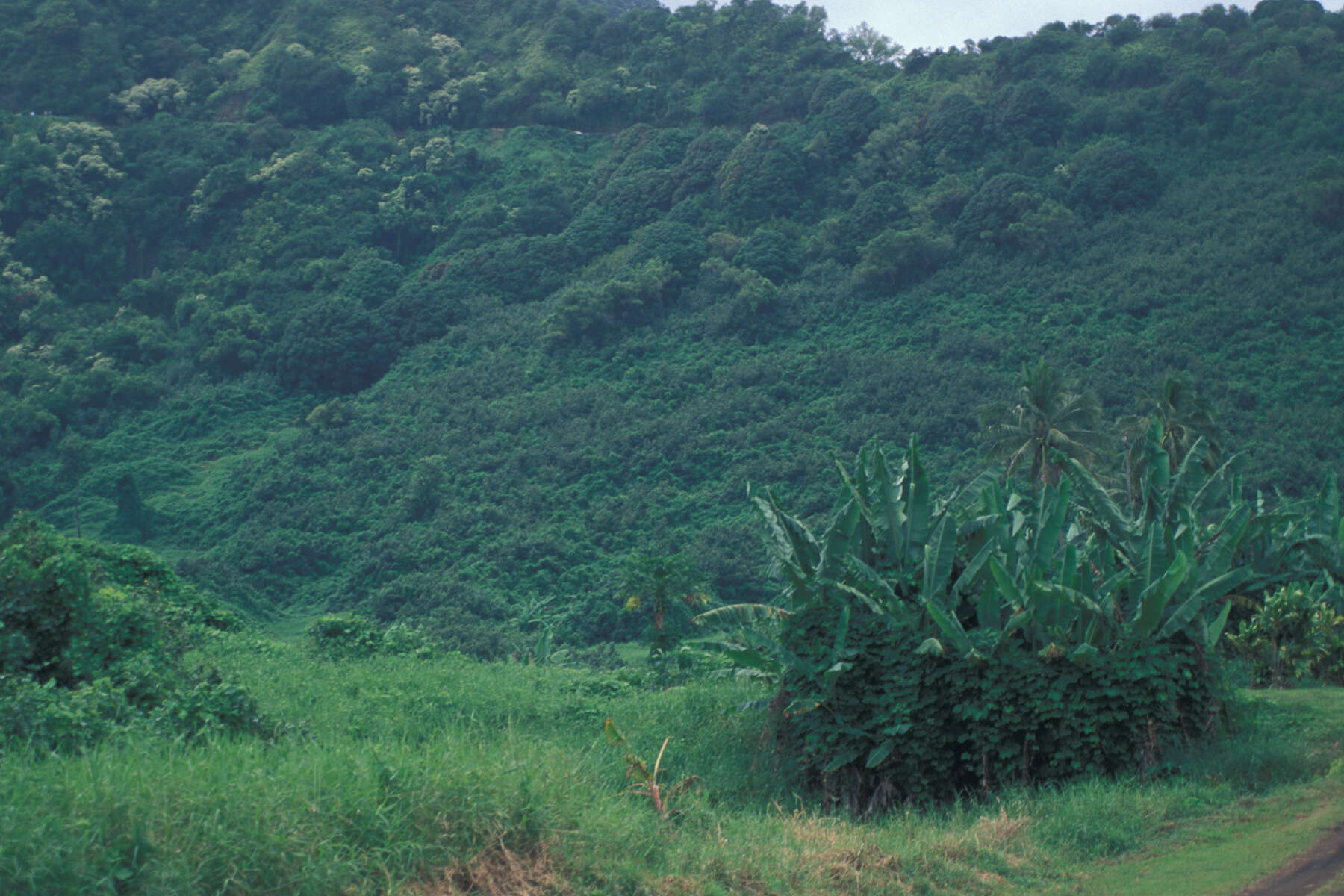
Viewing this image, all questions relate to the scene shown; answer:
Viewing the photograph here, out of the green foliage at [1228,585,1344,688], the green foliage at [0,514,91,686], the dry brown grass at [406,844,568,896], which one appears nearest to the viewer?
the dry brown grass at [406,844,568,896]

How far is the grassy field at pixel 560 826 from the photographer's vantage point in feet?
17.8

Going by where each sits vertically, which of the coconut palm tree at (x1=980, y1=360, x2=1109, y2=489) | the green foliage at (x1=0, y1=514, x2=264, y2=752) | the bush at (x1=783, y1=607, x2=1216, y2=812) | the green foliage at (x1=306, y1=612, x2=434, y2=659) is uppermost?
the coconut palm tree at (x1=980, y1=360, x2=1109, y2=489)

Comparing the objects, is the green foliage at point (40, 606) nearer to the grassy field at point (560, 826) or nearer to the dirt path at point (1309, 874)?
the grassy field at point (560, 826)

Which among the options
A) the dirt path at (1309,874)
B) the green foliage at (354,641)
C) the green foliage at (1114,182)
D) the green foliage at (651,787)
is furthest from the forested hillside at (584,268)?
the dirt path at (1309,874)

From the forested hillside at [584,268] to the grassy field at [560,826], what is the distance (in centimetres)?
2062

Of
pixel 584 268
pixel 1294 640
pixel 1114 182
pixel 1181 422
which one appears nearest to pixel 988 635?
pixel 1294 640

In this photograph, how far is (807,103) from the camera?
68250mm

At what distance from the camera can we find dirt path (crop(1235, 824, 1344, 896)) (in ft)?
20.7

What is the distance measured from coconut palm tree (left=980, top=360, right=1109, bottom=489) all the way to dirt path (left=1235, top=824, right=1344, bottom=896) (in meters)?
20.2

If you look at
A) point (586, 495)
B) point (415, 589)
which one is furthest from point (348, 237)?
point (415, 589)

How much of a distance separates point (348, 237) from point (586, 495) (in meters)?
26.8

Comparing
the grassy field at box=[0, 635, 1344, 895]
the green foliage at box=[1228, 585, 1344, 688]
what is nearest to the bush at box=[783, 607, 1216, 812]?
the grassy field at box=[0, 635, 1344, 895]

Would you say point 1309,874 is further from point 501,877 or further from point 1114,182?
point 1114,182

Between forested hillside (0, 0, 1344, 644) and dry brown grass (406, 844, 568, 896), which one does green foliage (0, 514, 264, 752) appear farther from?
forested hillside (0, 0, 1344, 644)
